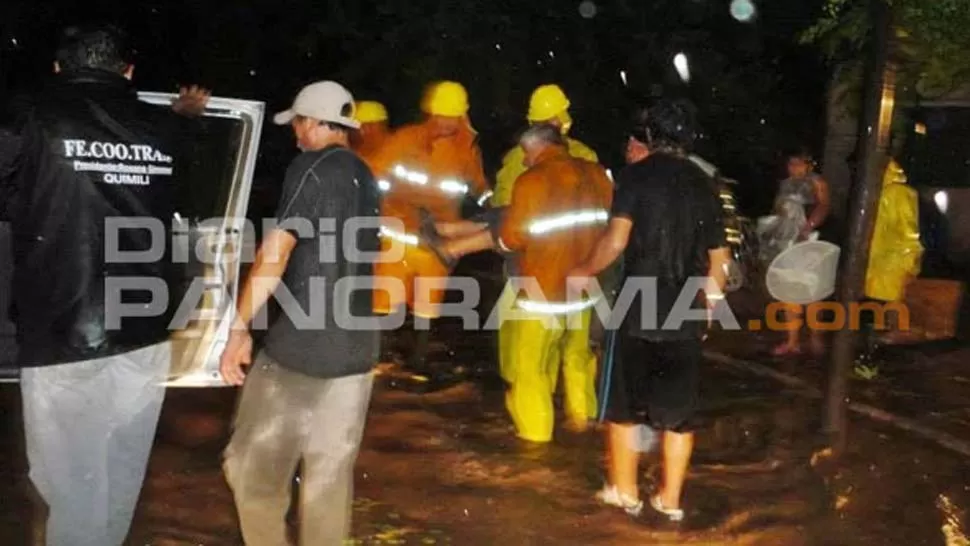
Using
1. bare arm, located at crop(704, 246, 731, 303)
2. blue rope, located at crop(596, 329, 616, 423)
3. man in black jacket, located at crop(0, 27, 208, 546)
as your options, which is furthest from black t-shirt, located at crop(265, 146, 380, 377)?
bare arm, located at crop(704, 246, 731, 303)

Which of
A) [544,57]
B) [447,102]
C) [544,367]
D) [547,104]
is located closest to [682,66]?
[544,57]

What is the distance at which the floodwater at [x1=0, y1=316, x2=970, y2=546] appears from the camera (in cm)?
528

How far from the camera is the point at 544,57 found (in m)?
14.2

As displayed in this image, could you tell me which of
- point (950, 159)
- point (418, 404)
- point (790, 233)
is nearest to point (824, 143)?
point (950, 159)

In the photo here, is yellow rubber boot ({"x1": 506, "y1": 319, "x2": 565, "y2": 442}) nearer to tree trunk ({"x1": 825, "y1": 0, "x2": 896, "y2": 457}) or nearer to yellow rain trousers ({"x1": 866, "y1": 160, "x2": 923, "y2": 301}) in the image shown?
tree trunk ({"x1": 825, "y1": 0, "x2": 896, "y2": 457})

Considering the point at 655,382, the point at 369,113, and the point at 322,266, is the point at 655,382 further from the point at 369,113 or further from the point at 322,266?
the point at 369,113

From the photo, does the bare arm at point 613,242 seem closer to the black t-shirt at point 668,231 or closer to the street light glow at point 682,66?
the black t-shirt at point 668,231

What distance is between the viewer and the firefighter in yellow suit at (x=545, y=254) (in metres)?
5.82

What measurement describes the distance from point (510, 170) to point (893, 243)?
3389 millimetres

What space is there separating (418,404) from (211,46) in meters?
11.9

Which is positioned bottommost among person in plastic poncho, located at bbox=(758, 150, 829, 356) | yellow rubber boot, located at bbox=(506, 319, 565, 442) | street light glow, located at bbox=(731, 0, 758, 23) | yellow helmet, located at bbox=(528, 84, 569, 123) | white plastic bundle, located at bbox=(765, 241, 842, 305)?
yellow rubber boot, located at bbox=(506, 319, 565, 442)

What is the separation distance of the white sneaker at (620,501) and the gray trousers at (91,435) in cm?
239

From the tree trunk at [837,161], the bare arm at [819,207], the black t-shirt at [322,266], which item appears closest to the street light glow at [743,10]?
the tree trunk at [837,161]

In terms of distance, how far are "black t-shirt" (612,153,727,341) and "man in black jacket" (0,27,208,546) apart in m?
2.06
